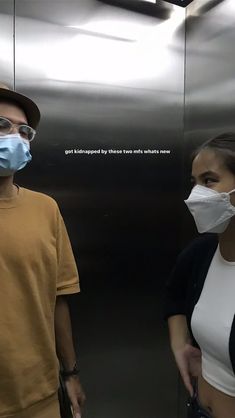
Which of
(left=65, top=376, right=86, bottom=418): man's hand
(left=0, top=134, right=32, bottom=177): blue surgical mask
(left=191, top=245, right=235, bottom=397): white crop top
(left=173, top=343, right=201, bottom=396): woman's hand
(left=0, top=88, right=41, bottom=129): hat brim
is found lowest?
(left=65, top=376, right=86, bottom=418): man's hand

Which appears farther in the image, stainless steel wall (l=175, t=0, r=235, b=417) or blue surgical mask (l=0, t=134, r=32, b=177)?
stainless steel wall (l=175, t=0, r=235, b=417)

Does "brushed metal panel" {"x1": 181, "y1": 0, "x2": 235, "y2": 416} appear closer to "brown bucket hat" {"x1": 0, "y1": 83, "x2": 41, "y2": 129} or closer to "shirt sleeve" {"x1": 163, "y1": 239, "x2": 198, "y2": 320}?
"shirt sleeve" {"x1": 163, "y1": 239, "x2": 198, "y2": 320}

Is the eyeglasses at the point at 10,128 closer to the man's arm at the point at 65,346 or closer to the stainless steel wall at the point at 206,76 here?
the man's arm at the point at 65,346

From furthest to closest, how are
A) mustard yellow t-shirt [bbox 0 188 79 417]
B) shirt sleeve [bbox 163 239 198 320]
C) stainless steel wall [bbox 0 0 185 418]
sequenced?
stainless steel wall [bbox 0 0 185 418]
shirt sleeve [bbox 163 239 198 320]
mustard yellow t-shirt [bbox 0 188 79 417]

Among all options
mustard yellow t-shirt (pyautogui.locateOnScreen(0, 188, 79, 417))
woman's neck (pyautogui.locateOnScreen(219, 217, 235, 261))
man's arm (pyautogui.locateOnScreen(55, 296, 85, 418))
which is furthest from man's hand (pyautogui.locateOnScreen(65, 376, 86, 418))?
woman's neck (pyautogui.locateOnScreen(219, 217, 235, 261))

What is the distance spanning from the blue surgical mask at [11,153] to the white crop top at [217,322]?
2.20 feet

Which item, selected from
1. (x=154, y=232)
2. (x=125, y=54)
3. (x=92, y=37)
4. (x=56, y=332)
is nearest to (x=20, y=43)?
(x=92, y=37)

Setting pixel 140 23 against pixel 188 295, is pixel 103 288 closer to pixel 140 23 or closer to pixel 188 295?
pixel 188 295

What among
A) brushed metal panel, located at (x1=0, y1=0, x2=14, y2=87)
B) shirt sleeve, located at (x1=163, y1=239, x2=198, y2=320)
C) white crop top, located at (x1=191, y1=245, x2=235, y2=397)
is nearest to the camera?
white crop top, located at (x1=191, y1=245, x2=235, y2=397)

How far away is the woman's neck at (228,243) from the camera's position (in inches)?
46.8

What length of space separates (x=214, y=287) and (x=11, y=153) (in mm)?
720

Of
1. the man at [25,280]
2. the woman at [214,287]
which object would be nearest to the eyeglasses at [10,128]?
the man at [25,280]

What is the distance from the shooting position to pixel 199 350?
134 centimetres

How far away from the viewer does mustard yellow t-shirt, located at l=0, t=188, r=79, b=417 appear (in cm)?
125
